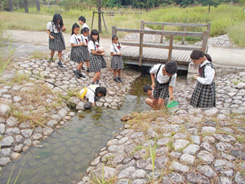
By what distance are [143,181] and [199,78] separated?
7.33 feet

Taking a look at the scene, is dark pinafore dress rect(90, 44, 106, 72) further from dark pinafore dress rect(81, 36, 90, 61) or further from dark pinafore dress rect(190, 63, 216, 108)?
dark pinafore dress rect(190, 63, 216, 108)

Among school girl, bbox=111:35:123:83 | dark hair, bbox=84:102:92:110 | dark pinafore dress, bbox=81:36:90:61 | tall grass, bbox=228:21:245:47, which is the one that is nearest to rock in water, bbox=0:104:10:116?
dark hair, bbox=84:102:92:110

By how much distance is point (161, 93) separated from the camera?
15.1 feet

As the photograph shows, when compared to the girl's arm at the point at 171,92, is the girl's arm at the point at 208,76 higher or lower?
higher

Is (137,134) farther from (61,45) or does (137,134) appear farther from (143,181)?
(61,45)

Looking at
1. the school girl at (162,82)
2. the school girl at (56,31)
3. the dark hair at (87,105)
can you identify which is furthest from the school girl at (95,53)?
the school girl at (162,82)

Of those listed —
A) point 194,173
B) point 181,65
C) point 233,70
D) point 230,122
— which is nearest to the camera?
point 194,173

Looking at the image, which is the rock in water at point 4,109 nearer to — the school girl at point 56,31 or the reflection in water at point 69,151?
the reflection in water at point 69,151

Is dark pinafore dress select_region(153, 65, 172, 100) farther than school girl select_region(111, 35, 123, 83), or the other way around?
school girl select_region(111, 35, 123, 83)

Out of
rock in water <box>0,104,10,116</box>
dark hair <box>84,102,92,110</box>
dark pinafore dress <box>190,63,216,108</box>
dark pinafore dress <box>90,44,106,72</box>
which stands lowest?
dark hair <box>84,102,92,110</box>

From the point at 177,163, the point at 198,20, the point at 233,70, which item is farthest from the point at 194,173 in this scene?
the point at 198,20

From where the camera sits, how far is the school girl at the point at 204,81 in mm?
3861

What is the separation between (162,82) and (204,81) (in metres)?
0.87

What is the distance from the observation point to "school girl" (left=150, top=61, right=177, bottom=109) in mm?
4227
